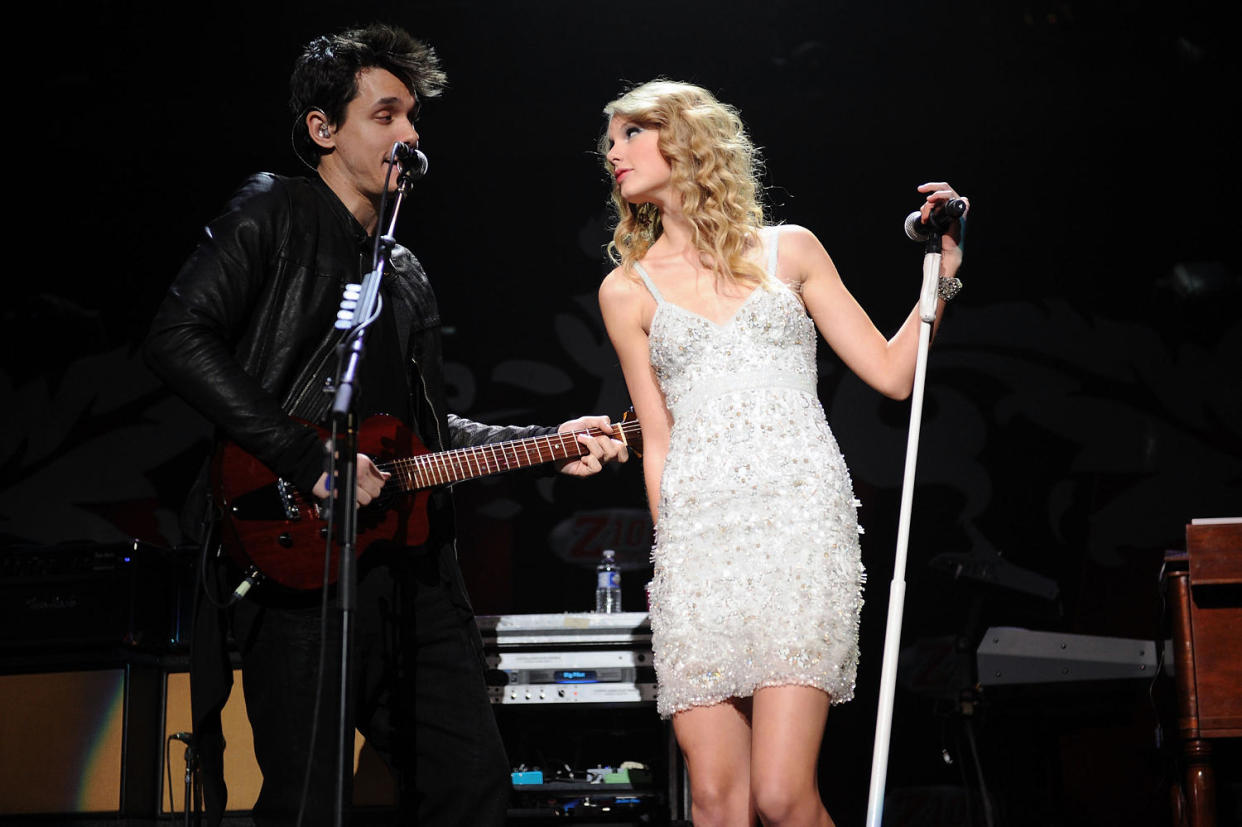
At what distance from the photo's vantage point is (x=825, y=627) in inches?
90.4

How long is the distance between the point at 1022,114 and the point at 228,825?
4547 mm

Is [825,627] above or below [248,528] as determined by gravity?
below

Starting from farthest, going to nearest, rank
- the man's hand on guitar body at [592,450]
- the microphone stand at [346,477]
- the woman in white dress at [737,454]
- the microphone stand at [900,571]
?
the man's hand on guitar body at [592,450], the woman in white dress at [737,454], the microphone stand at [900,571], the microphone stand at [346,477]

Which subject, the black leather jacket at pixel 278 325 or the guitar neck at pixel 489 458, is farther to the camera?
the guitar neck at pixel 489 458

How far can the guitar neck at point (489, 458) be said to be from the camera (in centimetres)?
280

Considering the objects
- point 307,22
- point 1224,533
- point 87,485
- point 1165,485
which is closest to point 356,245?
point 1224,533

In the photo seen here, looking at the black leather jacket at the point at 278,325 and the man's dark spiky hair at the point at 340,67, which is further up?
the man's dark spiky hair at the point at 340,67

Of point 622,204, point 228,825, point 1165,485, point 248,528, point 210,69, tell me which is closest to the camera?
point 248,528

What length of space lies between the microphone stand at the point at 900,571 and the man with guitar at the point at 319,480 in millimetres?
962

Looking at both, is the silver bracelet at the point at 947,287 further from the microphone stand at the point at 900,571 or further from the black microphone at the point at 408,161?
the black microphone at the point at 408,161

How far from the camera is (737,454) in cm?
240

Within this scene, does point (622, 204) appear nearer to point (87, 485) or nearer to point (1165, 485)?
point (1165, 485)

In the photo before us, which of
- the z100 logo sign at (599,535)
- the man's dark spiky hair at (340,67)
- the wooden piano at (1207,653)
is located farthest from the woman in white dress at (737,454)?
the z100 logo sign at (599,535)

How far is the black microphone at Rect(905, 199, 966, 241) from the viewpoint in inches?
93.0
